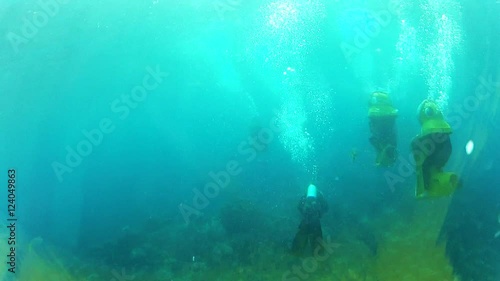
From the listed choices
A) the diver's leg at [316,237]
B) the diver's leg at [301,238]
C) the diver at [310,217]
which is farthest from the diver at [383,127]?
the diver's leg at [301,238]

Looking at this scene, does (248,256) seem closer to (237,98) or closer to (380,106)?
(380,106)

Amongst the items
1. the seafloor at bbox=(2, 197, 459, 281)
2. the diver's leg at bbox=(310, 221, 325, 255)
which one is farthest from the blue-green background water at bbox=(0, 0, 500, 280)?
the diver's leg at bbox=(310, 221, 325, 255)

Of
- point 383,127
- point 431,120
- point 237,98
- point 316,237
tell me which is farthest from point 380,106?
point 237,98

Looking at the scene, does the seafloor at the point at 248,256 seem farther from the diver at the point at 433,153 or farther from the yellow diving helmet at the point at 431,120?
the yellow diving helmet at the point at 431,120

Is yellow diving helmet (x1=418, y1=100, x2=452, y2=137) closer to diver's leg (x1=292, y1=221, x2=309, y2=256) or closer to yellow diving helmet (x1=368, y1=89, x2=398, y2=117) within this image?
yellow diving helmet (x1=368, y1=89, x2=398, y2=117)

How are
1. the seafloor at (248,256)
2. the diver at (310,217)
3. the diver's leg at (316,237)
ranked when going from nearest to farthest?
the diver at (310,217), the diver's leg at (316,237), the seafloor at (248,256)

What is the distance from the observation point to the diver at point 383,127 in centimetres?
820

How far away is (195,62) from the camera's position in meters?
21.3

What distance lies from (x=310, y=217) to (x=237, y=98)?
1933cm

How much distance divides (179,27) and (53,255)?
1348 centimetres

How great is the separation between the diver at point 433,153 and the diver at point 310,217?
221 centimetres

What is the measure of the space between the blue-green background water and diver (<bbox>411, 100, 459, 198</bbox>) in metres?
3.98

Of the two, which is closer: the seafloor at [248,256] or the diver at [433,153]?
the diver at [433,153]

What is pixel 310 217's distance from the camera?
23.1 ft
